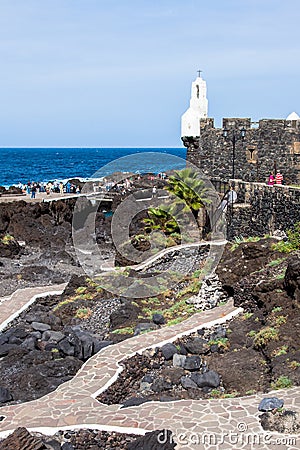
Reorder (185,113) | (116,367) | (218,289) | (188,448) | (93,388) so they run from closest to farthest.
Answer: (188,448) → (93,388) → (116,367) → (218,289) → (185,113)

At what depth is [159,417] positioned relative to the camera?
8.11 metres

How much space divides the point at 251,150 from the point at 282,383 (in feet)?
49.1

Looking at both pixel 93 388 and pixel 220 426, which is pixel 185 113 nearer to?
pixel 93 388

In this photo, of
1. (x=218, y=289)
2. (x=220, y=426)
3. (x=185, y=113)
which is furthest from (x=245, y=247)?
(x=185, y=113)

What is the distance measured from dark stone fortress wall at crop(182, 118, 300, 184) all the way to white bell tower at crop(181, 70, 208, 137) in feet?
1.52

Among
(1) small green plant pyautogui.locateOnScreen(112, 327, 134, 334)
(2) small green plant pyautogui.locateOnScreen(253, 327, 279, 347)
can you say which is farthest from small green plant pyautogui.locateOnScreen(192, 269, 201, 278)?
(2) small green plant pyautogui.locateOnScreen(253, 327, 279, 347)

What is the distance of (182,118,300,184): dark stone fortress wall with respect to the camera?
21.5 meters

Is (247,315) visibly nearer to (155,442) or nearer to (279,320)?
(279,320)

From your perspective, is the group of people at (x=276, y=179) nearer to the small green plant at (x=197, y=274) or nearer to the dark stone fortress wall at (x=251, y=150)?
the dark stone fortress wall at (x=251, y=150)

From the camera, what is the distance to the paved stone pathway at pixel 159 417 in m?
7.36

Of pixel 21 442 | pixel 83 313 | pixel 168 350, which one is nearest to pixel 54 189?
pixel 83 313

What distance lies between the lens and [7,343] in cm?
1366

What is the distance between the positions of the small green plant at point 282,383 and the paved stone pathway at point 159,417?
0.44 m

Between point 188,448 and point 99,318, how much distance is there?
8.49m
